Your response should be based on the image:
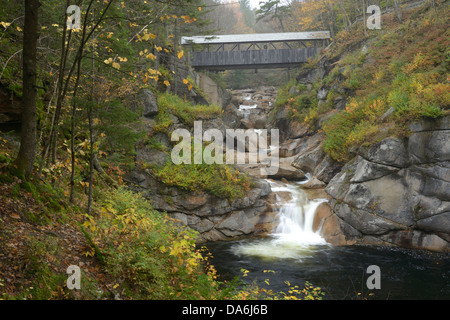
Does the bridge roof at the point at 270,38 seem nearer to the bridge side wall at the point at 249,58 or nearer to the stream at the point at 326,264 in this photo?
the bridge side wall at the point at 249,58

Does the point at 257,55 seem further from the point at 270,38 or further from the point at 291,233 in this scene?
the point at 291,233

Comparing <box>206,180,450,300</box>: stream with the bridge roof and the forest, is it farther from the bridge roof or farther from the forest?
the bridge roof

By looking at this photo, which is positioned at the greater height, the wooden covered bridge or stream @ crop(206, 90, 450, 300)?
the wooden covered bridge

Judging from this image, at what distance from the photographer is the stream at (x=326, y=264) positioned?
8359 mm

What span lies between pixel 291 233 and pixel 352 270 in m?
3.92

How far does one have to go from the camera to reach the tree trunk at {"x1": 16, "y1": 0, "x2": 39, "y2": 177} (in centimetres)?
480

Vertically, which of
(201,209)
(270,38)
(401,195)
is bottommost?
(201,209)

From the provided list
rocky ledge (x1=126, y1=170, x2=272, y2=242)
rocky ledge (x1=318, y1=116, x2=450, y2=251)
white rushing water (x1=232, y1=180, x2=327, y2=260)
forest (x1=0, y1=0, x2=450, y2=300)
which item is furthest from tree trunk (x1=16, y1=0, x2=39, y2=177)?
rocky ledge (x1=318, y1=116, x2=450, y2=251)

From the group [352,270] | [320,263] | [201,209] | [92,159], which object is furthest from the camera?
[201,209]

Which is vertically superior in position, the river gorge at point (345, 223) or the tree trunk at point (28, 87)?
the tree trunk at point (28, 87)

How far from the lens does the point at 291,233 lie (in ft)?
43.8

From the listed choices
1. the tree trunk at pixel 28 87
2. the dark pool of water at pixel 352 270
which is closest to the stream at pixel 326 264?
the dark pool of water at pixel 352 270

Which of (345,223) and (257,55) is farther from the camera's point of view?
(257,55)

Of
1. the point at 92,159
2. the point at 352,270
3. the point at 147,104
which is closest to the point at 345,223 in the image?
the point at 352,270
